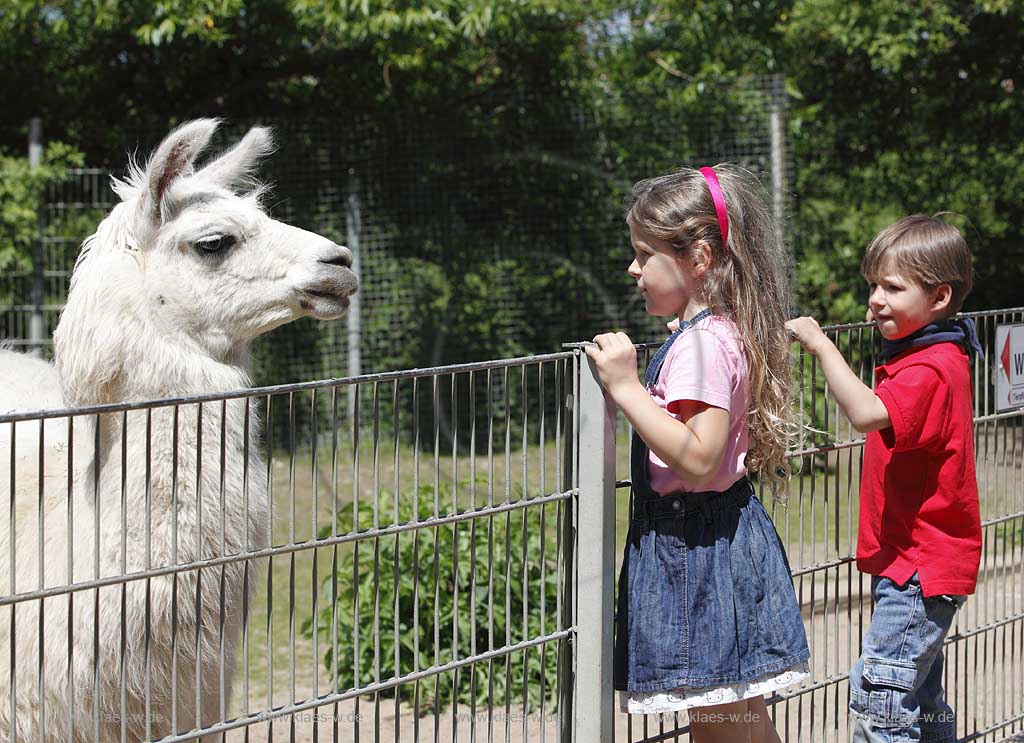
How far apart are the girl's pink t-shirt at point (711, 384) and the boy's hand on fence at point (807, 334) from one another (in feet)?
0.59

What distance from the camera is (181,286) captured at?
2998 millimetres

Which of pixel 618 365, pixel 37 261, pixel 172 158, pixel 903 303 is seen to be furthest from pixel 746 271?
pixel 37 261

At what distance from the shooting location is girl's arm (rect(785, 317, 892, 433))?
2.49 m

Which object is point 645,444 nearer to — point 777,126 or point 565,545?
point 565,545

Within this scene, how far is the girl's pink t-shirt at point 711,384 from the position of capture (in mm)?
2273

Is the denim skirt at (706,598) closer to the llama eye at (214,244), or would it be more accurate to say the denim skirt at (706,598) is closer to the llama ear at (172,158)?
the llama eye at (214,244)

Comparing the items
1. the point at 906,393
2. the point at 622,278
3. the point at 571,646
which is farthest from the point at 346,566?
the point at 622,278

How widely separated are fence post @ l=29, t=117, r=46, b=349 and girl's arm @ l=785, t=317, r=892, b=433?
6.97 meters

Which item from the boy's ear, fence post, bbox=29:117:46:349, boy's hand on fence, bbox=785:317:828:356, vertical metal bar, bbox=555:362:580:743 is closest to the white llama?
vertical metal bar, bbox=555:362:580:743

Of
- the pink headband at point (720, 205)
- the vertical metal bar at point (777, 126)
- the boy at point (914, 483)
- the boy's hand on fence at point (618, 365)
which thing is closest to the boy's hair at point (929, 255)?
the boy at point (914, 483)

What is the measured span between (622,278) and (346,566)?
4941 millimetres

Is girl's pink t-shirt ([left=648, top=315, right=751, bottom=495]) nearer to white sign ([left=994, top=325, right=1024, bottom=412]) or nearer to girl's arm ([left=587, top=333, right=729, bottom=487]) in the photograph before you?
girl's arm ([left=587, top=333, right=729, bottom=487])

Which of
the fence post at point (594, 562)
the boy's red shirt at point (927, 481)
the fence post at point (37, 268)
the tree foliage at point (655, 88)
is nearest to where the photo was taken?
the fence post at point (594, 562)

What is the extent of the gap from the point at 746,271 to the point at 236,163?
65.1 inches
